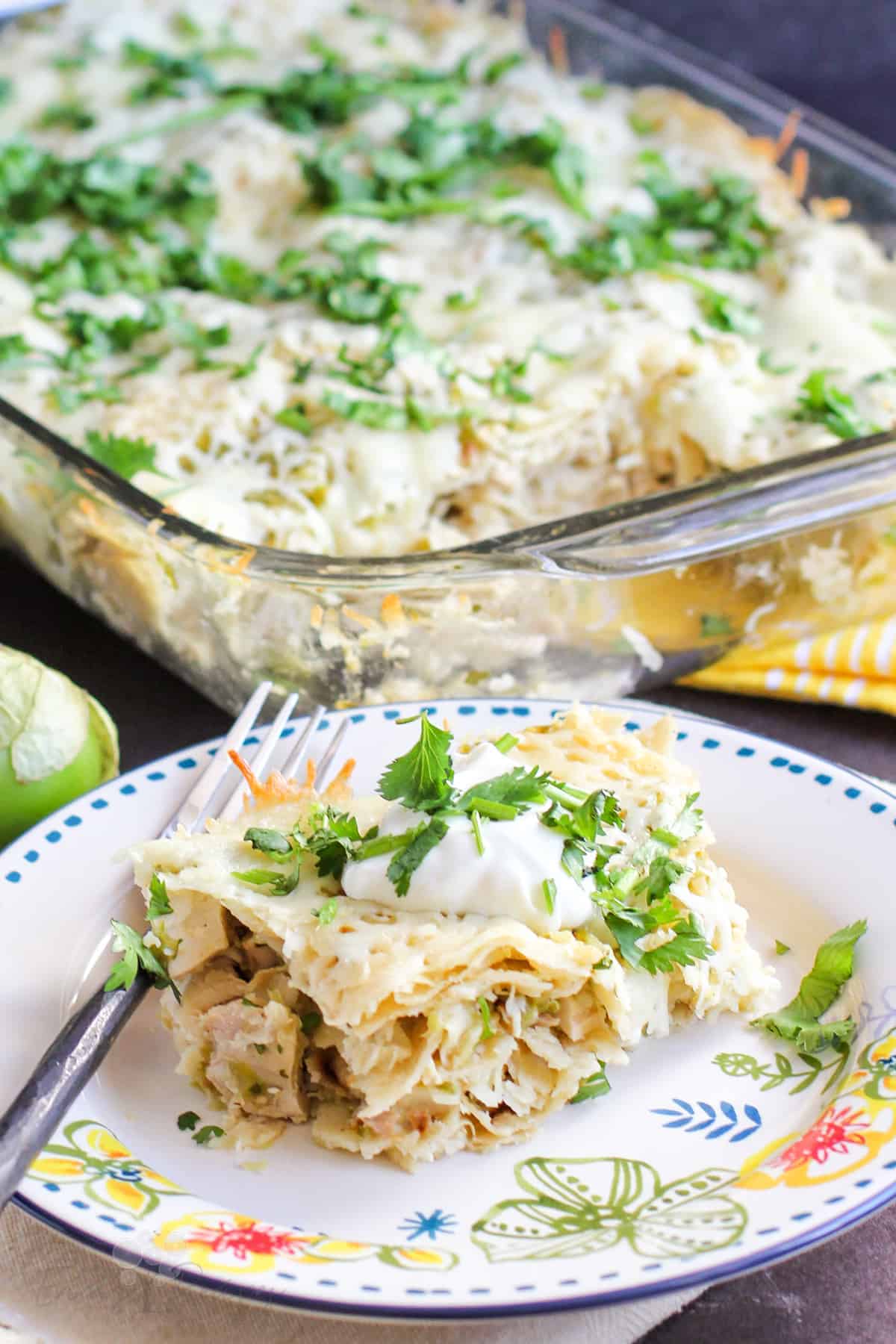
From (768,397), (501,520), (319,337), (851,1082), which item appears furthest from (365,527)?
(851,1082)

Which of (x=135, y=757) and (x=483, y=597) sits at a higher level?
(x=483, y=597)

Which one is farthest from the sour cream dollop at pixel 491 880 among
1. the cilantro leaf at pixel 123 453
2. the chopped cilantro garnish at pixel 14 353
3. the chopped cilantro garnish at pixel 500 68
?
the chopped cilantro garnish at pixel 500 68

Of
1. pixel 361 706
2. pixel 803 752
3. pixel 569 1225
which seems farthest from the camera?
pixel 361 706

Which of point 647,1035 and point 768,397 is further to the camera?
point 768,397

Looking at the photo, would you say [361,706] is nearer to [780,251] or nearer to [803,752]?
[803,752]

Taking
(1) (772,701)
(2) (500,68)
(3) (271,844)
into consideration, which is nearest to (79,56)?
(2) (500,68)

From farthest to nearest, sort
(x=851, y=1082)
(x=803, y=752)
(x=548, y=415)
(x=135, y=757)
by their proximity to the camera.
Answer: (x=548, y=415) → (x=135, y=757) → (x=803, y=752) → (x=851, y=1082)

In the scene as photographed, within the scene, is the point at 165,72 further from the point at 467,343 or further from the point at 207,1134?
the point at 207,1134
